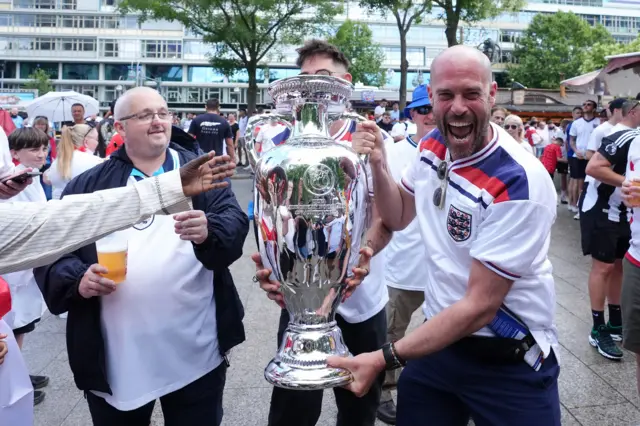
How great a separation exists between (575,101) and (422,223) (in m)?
39.5

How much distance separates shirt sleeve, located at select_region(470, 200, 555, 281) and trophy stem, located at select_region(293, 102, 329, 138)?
63cm

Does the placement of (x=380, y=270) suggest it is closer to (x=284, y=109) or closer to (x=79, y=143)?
(x=284, y=109)

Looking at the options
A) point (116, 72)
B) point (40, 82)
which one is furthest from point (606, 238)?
point (116, 72)

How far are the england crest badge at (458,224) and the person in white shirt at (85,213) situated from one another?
0.79 m

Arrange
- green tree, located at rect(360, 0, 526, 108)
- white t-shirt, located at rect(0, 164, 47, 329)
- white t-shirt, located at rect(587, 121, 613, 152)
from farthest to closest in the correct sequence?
1. green tree, located at rect(360, 0, 526, 108)
2. white t-shirt, located at rect(587, 121, 613, 152)
3. white t-shirt, located at rect(0, 164, 47, 329)

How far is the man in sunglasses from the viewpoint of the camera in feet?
6.03

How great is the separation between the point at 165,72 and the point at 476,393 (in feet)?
214

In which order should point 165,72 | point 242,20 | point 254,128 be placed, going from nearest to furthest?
point 254,128, point 242,20, point 165,72

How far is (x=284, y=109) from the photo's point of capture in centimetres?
212

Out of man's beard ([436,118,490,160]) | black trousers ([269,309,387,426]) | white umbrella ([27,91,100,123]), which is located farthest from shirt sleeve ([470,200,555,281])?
white umbrella ([27,91,100,123])

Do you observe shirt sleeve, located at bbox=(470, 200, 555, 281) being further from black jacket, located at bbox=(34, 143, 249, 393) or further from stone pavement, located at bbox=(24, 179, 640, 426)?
black jacket, located at bbox=(34, 143, 249, 393)

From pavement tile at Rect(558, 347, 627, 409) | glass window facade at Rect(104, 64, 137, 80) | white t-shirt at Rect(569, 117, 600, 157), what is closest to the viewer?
pavement tile at Rect(558, 347, 627, 409)

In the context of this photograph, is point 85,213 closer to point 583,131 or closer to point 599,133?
point 599,133

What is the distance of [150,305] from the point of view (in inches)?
87.7
